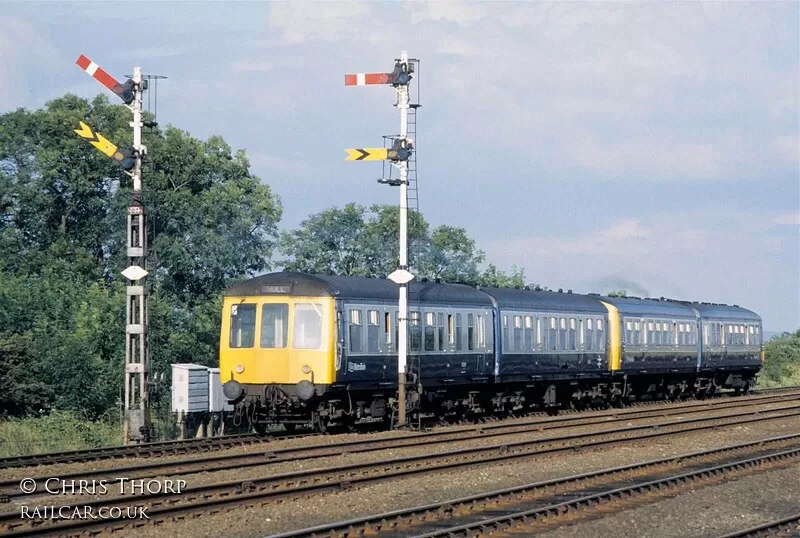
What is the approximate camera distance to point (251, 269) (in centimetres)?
4331

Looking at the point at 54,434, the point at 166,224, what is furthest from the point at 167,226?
the point at 54,434

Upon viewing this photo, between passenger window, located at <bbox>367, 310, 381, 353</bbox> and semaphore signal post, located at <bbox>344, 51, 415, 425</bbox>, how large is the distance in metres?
0.48

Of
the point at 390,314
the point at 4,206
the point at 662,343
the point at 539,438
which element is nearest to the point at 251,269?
the point at 4,206

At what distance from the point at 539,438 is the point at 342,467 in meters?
6.73

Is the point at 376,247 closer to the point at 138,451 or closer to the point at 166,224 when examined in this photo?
the point at 166,224

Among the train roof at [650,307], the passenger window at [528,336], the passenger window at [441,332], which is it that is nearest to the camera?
the passenger window at [441,332]

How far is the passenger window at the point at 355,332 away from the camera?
2409 centimetres

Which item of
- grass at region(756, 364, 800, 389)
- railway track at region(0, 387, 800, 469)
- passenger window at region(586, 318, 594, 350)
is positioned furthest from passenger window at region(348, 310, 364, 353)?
grass at region(756, 364, 800, 389)

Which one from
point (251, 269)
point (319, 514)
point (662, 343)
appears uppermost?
point (251, 269)

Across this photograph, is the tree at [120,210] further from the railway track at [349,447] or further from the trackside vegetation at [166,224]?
the railway track at [349,447]

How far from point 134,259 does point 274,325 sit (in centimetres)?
312

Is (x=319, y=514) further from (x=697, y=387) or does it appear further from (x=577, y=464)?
(x=697, y=387)

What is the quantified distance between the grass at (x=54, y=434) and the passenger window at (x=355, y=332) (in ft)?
16.5

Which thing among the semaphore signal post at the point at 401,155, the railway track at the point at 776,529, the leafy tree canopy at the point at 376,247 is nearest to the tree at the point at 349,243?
the leafy tree canopy at the point at 376,247
